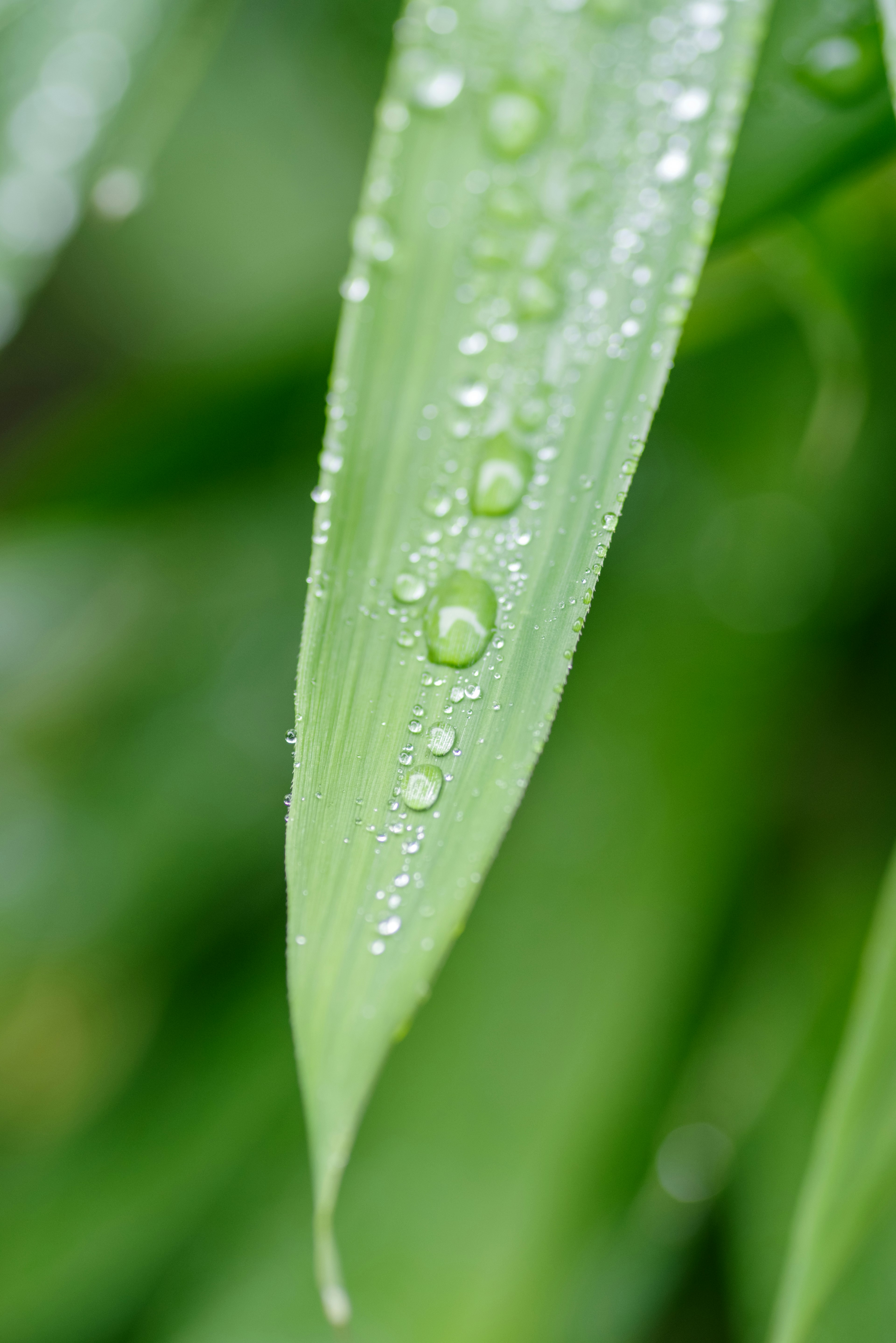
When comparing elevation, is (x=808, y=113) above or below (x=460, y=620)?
above

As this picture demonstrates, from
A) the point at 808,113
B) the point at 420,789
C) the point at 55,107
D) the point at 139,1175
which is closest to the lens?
the point at 420,789

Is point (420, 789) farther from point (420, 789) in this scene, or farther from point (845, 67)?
point (845, 67)

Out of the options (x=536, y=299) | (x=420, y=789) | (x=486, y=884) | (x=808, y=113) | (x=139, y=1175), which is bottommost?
(x=139, y=1175)

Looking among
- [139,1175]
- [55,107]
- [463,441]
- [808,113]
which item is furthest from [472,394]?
[139,1175]

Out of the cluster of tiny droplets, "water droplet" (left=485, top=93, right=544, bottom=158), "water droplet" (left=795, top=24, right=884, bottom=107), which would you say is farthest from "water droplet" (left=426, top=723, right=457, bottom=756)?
"water droplet" (left=795, top=24, right=884, bottom=107)

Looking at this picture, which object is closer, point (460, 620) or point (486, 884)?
point (460, 620)

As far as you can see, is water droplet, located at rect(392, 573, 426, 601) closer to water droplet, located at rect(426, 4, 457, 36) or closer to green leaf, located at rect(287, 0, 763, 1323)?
green leaf, located at rect(287, 0, 763, 1323)

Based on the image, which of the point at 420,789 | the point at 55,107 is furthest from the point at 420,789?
the point at 55,107

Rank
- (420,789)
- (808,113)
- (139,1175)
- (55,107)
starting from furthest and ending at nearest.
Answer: (139,1175) → (55,107) → (808,113) → (420,789)

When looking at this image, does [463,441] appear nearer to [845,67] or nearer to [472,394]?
[472,394]
